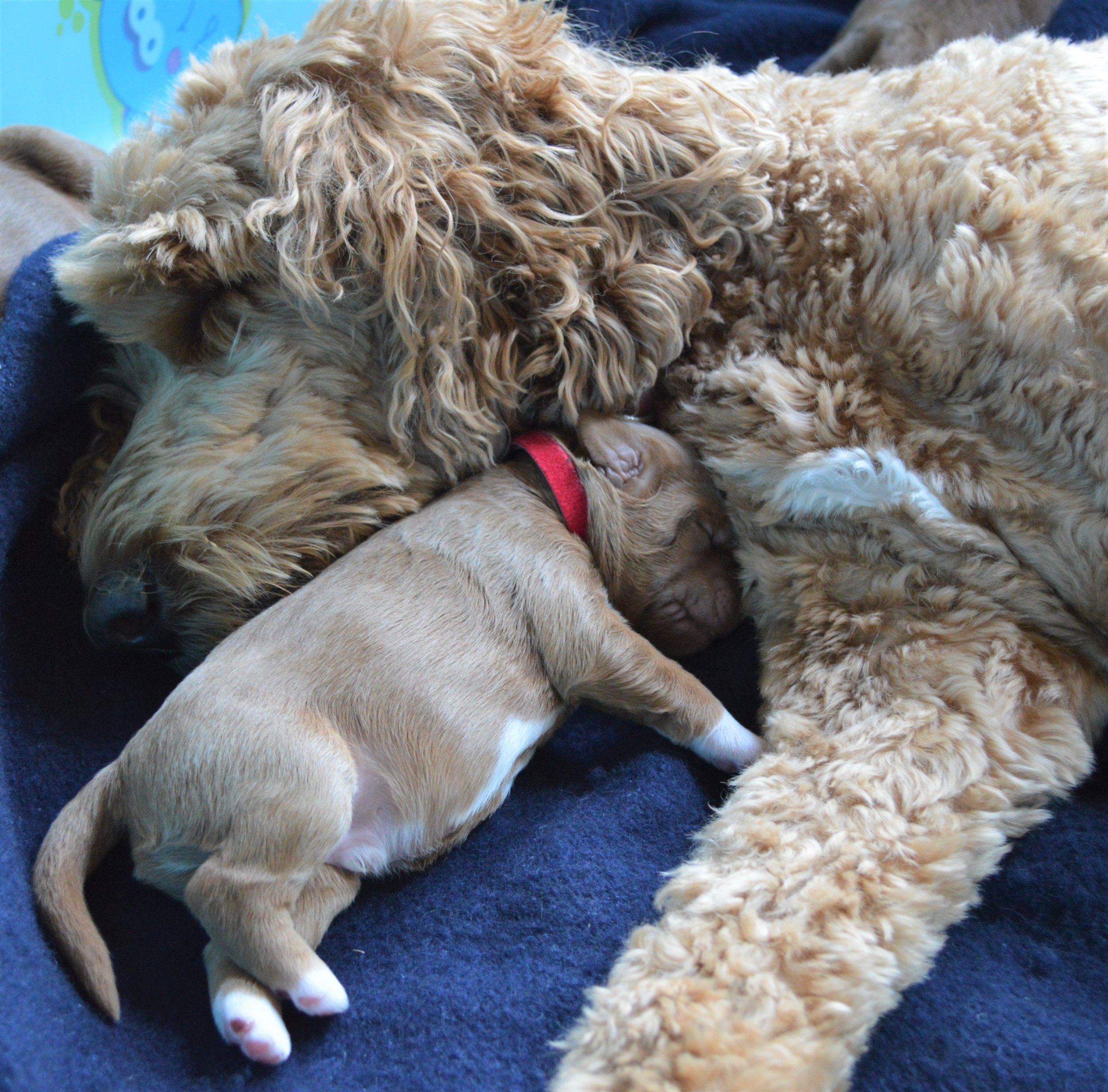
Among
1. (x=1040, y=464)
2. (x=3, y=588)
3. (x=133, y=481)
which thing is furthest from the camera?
(x=3, y=588)

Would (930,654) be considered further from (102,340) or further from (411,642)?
(102,340)

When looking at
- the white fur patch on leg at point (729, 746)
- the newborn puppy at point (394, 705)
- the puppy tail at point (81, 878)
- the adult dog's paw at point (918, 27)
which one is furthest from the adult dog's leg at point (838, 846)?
the adult dog's paw at point (918, 27)

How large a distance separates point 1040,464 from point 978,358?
16 cm

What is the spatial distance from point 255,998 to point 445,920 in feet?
0.86

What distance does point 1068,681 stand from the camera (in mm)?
1191

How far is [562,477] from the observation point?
4.68ft

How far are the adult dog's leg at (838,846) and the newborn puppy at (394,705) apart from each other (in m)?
0.17

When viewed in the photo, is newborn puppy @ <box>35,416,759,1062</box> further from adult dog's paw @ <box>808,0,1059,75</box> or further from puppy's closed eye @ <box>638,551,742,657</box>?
adult dog's paw @ <box>808,0,1059,75</box>

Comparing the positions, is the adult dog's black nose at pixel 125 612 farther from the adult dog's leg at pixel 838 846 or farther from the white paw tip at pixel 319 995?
the adult dog's leg at pixel 838 846

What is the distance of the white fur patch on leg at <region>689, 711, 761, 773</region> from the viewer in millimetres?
1303

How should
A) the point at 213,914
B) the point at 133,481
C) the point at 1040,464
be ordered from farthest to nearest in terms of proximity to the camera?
1. the point at 133,481
2. the point at 1040,464
3. the point at 213,914

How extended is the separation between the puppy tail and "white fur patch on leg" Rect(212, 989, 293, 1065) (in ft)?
0.49

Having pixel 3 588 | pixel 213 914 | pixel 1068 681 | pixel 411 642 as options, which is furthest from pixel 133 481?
pixel 1068 681

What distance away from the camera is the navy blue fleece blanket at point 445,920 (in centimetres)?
104
